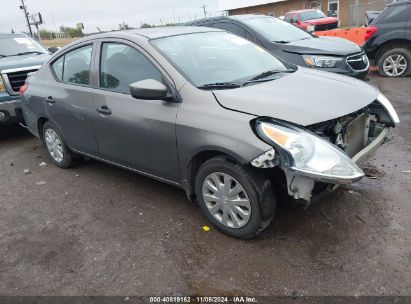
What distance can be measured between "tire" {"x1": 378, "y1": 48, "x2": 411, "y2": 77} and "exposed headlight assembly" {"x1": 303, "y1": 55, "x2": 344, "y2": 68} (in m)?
2.98

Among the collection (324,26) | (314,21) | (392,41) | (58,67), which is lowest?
(324,26)

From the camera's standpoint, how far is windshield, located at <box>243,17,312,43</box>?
281 inches

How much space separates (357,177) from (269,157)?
0.63 m

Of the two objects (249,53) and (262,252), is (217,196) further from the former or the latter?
(249,53)

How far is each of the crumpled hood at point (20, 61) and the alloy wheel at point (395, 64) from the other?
739 cm

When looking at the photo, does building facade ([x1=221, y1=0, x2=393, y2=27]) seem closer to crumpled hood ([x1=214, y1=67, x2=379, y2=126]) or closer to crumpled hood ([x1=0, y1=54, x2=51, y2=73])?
crumpled hood ([x1=0, y1=54, x2=51, y2=73])

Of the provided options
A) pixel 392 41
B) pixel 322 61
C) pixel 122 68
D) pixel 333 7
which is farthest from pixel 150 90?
pixel 333 7

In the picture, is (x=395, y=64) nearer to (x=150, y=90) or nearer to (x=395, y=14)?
(x=395, y=14)

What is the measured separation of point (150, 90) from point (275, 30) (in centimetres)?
487

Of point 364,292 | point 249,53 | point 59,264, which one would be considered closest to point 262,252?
point 364,292

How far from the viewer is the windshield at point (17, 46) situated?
766cm

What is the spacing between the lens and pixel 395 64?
8859mm

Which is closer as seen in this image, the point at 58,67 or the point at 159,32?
the point at 159,32

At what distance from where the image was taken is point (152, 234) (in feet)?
11.5
